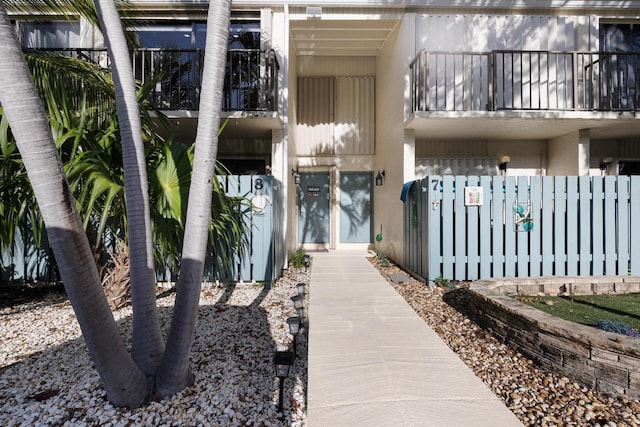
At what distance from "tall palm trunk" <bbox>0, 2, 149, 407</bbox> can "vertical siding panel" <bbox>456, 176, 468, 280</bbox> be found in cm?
488

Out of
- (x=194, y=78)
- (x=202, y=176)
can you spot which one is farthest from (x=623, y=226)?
(x=194, y=78)

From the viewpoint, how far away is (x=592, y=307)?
3809 millimetres

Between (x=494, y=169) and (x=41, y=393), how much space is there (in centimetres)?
904

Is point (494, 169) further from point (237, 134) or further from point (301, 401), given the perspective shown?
point (301, 401)

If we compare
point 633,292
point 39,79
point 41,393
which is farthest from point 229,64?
point 633,292

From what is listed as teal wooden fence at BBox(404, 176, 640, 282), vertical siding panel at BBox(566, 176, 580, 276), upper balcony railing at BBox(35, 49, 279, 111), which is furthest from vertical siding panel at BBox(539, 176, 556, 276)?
upper balcony railing at BBox(35, 49, 279, 111)

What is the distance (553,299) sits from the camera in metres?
4.23

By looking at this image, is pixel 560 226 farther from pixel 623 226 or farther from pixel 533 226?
pixel 623 226

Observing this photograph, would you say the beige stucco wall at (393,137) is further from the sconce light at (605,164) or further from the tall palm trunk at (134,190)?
the tall palm trunk at (134,190)

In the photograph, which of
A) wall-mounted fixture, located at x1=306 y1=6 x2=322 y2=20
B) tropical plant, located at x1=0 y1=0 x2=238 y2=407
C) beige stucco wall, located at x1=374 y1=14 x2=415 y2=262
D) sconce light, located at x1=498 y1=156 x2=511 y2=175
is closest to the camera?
tropical plant, located at x1=0 y1=0 x2=238 y2=407

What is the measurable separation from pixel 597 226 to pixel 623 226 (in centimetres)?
44

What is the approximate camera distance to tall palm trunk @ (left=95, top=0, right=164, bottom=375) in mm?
2207

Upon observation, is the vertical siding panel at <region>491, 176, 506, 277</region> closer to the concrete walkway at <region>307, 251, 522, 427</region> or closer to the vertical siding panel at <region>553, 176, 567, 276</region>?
the vertical siding panel at <region>553, 176, 567, 276</region>

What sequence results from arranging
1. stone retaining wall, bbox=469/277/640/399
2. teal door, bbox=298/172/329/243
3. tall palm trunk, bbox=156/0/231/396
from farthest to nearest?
1. teal door, bbox=298/172/329/243
2. stone retaining wall, bbox=469/277/640/399
3. tall palm trunk, bbox=156/0/231/396
